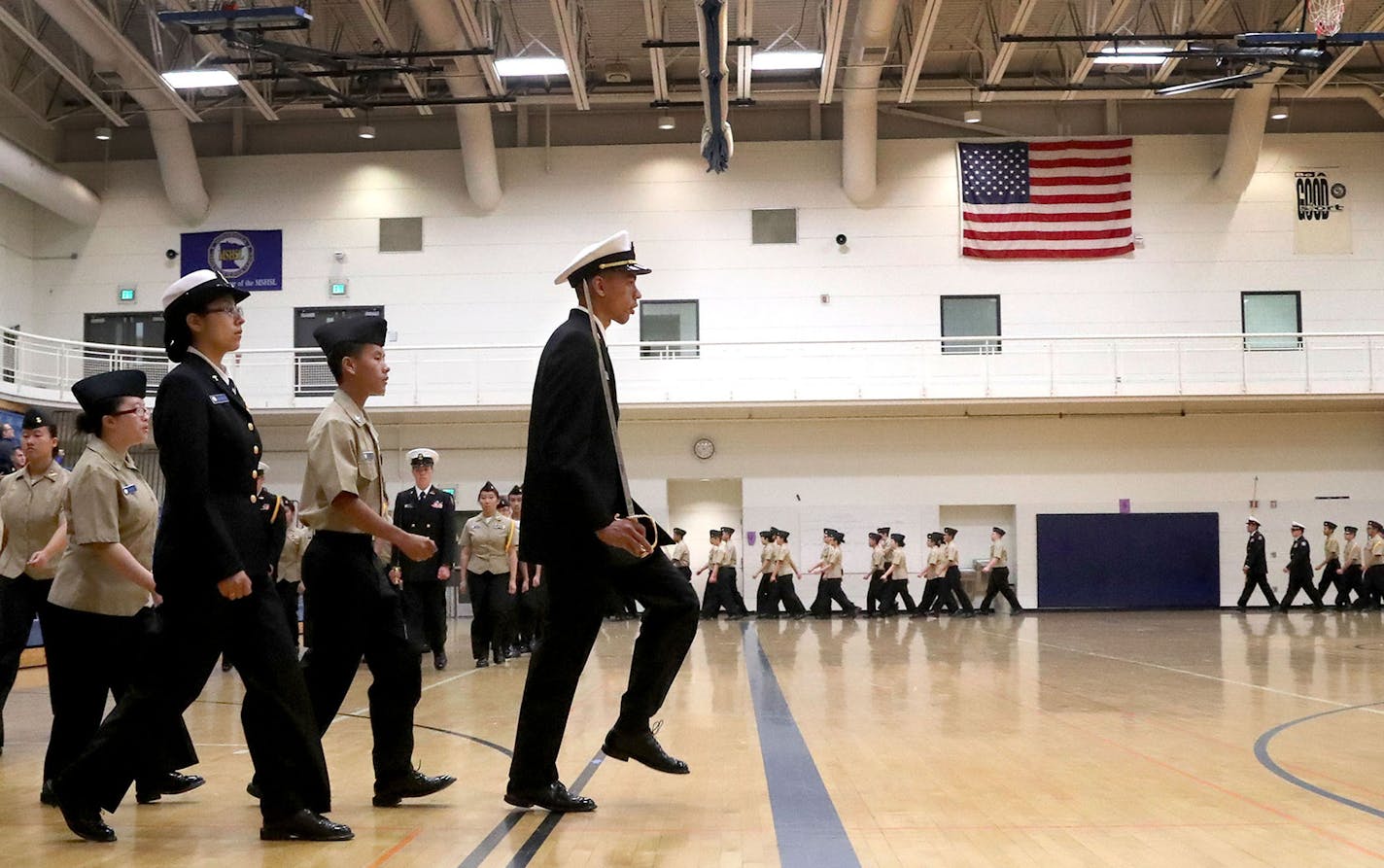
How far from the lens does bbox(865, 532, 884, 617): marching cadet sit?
76.6ft

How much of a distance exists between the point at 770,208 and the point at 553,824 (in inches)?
890

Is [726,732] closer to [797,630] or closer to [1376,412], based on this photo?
[797,630]

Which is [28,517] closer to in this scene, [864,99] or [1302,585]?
[864,99]

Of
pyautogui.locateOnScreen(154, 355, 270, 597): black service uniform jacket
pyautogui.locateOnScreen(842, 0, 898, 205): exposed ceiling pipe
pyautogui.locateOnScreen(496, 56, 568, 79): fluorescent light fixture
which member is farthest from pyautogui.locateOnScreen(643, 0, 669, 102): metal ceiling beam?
pyautogui.locateOnScreen(154, 355, 270, 597): black service uniform jacket

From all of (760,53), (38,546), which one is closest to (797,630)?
(760,53)

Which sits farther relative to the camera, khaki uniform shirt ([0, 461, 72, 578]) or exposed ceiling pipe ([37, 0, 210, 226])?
exposed ceiling pipe ([37, 0, 210, 226])

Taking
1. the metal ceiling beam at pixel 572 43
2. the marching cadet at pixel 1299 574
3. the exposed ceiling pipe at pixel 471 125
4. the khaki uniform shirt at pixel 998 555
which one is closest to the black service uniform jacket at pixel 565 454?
the metal ceiling beam at pixel 572 43

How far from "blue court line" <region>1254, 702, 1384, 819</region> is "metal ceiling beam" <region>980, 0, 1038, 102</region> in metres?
15.6

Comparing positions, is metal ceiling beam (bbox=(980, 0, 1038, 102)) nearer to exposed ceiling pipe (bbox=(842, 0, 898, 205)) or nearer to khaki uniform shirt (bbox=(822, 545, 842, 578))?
exposed ceiling pipe (bbox=(842, 0, 898, 205))

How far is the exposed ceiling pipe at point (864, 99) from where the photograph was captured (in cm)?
2104

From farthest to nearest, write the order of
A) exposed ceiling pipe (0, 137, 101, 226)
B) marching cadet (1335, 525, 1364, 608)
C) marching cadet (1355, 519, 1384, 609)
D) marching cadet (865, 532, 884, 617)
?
marching cadet (865, 532, 884, 617) → marching cadet (1335, 525, 1364, 608) → exposed ceiling pipe (0, 137, 101, 226) → marching cadet (1355, 519, 1384, 609)

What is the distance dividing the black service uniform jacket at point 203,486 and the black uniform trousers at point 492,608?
838 cm

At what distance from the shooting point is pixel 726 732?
6387mm

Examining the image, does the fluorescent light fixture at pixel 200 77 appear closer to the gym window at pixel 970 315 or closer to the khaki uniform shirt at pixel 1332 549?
the gym window at pixel 970 315
